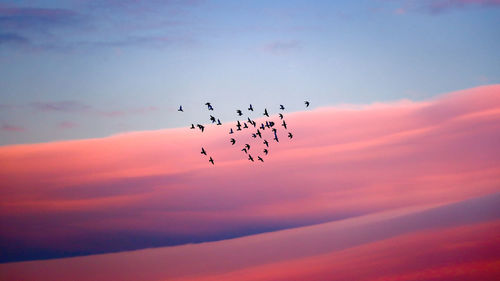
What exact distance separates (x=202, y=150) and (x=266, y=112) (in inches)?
307

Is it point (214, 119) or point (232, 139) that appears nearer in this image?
point (214, 119)

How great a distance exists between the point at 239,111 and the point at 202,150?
23.0 ft

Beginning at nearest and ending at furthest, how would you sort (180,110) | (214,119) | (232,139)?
(180,110) → (214,119) → (232,139)

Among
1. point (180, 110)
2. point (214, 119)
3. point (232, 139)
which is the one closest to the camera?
point (180, 110)

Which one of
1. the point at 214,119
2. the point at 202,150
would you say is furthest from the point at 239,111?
the point at 202,150

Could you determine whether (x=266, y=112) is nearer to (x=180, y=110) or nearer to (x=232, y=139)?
(x=232, y=139)

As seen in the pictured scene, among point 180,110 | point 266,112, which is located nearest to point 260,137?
point 266,112

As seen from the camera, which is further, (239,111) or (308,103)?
(308,103)

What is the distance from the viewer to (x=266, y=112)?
52.0 metres

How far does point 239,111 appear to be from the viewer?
4859 centimetres

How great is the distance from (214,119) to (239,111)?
11.1 ft

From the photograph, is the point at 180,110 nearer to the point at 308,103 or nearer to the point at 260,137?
the point at 260,137

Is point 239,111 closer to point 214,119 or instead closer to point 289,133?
point 214,119

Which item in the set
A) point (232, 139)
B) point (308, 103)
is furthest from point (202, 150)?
point (308, 103)
